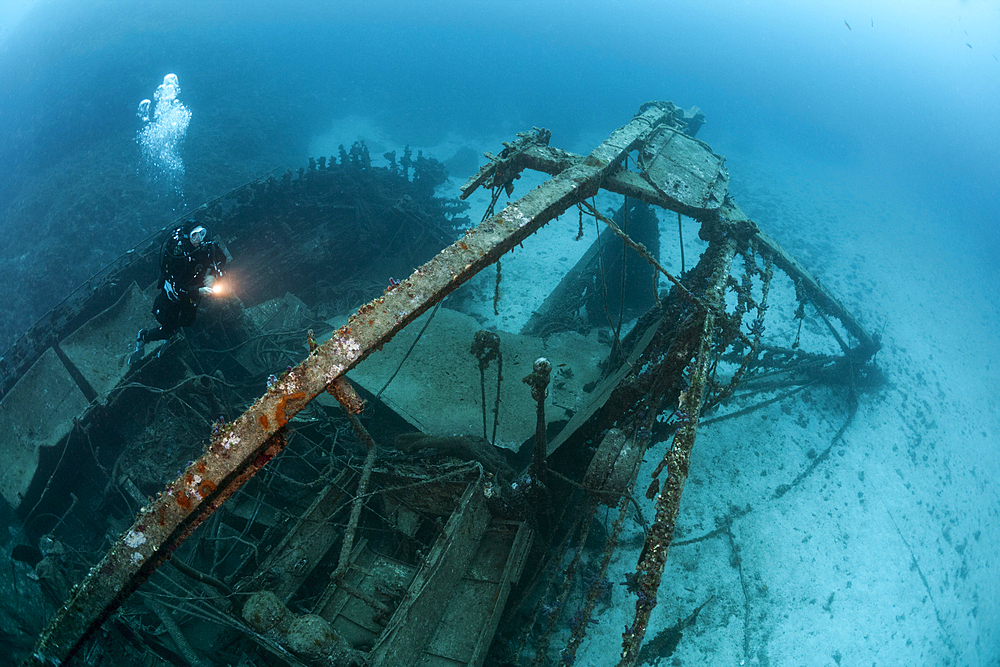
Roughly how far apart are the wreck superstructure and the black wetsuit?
22.6 inches

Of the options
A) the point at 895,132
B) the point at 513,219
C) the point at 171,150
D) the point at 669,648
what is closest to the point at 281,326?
the point at 513,219

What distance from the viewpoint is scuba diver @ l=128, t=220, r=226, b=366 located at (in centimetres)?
606

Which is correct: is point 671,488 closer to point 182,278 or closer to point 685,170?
point 685,170

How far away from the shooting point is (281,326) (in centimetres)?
792

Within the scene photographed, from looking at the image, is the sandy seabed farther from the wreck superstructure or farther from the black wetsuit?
the black wetsuit

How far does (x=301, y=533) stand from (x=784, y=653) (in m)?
6.52

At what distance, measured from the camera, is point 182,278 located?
6094 mm

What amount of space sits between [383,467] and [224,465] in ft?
8.92

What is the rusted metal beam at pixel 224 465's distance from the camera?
6.33 feet

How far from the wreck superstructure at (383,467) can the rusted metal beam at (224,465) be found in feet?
0.03

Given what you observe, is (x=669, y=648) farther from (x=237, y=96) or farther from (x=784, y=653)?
(x=237, y=96)

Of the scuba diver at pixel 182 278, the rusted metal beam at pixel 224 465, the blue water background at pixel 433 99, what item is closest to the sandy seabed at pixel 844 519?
the blue water background at pixel 433 99

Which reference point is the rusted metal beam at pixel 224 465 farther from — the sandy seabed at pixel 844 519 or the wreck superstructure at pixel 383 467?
the sandy seabed at pixel 844 519

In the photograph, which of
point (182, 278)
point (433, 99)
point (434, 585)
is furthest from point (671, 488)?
point (433, 99)
